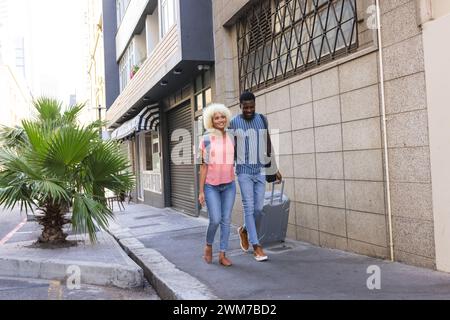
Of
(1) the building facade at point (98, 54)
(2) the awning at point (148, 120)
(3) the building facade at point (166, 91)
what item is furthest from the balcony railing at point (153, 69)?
(1) the building facade at point (98, 54)

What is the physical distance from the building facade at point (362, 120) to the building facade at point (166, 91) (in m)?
2.32

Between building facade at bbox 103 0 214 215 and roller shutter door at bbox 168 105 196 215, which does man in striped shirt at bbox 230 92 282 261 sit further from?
roller shutter door at bbox 168 105 196 215

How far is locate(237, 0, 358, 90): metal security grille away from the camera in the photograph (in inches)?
241

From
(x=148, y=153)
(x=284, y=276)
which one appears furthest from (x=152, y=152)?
(x=284, y=276)

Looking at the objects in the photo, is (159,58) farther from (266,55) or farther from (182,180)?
(266,55)

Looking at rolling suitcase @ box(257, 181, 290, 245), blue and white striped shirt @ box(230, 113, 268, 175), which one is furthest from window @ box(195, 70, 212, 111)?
blue and white striped shirt @ box(230, 113, 268, 175)

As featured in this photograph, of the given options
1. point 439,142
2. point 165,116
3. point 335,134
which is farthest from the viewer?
point 165,116

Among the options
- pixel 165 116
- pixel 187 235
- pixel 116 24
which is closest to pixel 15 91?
pixel 116 24

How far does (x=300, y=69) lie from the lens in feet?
23.1

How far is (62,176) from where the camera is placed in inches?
249

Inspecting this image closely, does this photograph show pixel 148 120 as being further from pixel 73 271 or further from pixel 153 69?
pixel 73 271

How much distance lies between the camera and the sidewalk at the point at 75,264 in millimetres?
5212

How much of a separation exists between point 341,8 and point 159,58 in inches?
263

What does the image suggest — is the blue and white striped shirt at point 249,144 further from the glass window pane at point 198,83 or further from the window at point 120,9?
the window at point 120,9
